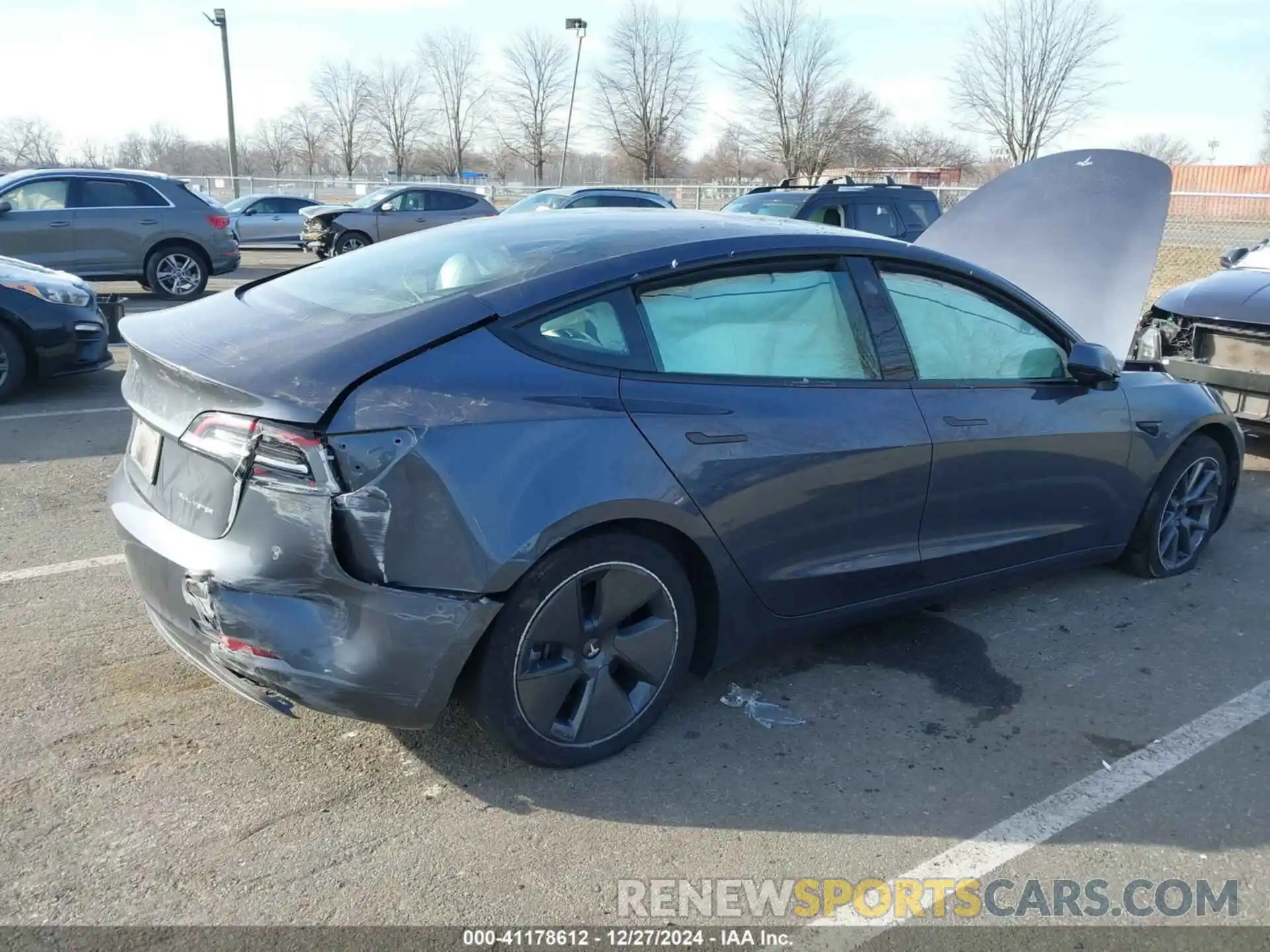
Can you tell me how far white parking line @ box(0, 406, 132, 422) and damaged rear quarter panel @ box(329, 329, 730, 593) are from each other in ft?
17.5

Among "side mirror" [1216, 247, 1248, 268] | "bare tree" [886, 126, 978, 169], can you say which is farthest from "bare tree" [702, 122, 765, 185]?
"side mirror" [1216, 247, 1248, 268]

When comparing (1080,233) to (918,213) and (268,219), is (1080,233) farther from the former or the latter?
(268,219)

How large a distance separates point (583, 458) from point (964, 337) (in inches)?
72.1

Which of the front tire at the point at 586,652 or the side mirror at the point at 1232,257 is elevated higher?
the side mirror at the point at 1232,257

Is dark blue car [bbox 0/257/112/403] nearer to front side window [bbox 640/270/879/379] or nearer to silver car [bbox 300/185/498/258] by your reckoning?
front side window [bbox 640/270/879/379]

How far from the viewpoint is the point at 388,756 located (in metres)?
3.14

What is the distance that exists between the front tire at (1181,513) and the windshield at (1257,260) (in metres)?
3.57

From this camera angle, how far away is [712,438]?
3129 mm

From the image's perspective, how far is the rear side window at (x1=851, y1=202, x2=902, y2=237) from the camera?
13.4 metres

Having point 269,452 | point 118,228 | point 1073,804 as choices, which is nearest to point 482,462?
point 269,452

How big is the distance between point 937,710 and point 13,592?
3618mm

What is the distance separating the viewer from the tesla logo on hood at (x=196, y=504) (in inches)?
109

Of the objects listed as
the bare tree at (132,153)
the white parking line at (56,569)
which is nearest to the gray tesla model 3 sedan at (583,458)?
the white parking line at (56,569)

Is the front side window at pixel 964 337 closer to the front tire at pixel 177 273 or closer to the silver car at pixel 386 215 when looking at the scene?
the front tire at pixel 177 273
